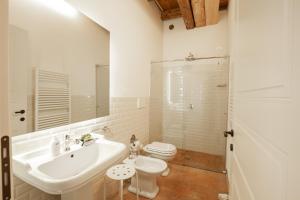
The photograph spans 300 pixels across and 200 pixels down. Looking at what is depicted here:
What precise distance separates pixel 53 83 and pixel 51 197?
894 millimetres

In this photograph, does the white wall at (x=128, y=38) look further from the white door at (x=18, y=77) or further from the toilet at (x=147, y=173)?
the toilet at (x=147, y=173)

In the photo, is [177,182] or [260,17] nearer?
[260,17]

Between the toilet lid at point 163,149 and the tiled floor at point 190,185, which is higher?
the toilet lid at point 163,149

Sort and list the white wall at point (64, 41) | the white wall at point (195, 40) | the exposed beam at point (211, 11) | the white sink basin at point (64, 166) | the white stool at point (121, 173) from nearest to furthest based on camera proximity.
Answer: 1. the white sink basin at point (64, 166)
2. the white wall at point (64, 41)
3. the white stool at point (121, 173)
4. the exposed beam at point (211, 11)
5. the white wall at point (195, 40)

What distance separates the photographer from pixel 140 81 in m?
2.67

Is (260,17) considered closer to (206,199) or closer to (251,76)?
(251,76)

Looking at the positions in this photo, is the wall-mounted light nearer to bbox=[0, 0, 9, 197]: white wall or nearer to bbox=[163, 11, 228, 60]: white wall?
bbox=[0, 0, 9, 197]: white wall

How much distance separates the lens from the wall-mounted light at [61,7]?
1223 millimetres

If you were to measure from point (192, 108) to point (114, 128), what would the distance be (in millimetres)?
1785

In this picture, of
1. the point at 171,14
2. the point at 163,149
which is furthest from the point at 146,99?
the point at 171,14

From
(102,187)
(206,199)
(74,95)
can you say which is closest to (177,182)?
(206,199)

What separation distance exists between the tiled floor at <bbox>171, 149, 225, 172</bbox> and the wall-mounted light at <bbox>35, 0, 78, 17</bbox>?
106 inches

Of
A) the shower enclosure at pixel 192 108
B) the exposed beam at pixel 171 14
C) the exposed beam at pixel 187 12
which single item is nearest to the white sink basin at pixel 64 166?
the shower enclosure at pixel 192 108

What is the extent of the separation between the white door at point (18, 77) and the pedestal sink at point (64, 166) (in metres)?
0.21
